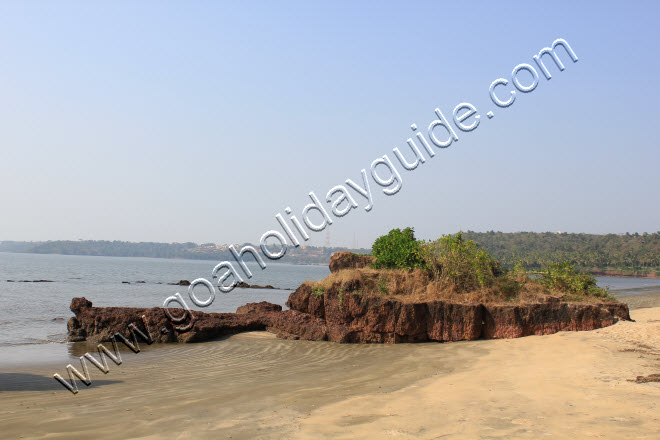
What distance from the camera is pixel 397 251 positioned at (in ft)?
54.4

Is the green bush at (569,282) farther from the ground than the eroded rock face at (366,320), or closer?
closer

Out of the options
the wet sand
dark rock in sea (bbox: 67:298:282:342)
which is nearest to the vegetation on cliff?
the wet sand

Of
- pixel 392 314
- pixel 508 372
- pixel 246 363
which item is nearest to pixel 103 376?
pixel 246 363

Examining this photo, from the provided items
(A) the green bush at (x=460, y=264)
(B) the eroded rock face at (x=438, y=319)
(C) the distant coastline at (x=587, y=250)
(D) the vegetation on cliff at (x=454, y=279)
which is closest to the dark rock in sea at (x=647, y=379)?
(B) the eroded rock face at (x=438, y=319)

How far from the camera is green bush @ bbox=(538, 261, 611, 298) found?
15.2 m

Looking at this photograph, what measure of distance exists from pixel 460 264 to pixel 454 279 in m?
0.51

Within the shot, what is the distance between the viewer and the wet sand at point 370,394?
19.3 ft

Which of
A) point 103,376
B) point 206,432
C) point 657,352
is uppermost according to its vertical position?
point 103,376

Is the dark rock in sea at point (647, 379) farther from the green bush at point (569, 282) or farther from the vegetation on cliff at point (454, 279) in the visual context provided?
the green bush at point (569, 282)

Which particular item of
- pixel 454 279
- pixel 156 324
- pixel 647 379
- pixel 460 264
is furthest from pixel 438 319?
pixel 156 324

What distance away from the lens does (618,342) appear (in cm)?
1103

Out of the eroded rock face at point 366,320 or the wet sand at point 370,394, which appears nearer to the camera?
the wet sand at point 370,394

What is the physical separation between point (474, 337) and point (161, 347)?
31.2 feet

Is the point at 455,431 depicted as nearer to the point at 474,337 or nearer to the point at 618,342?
the point at 618,342
